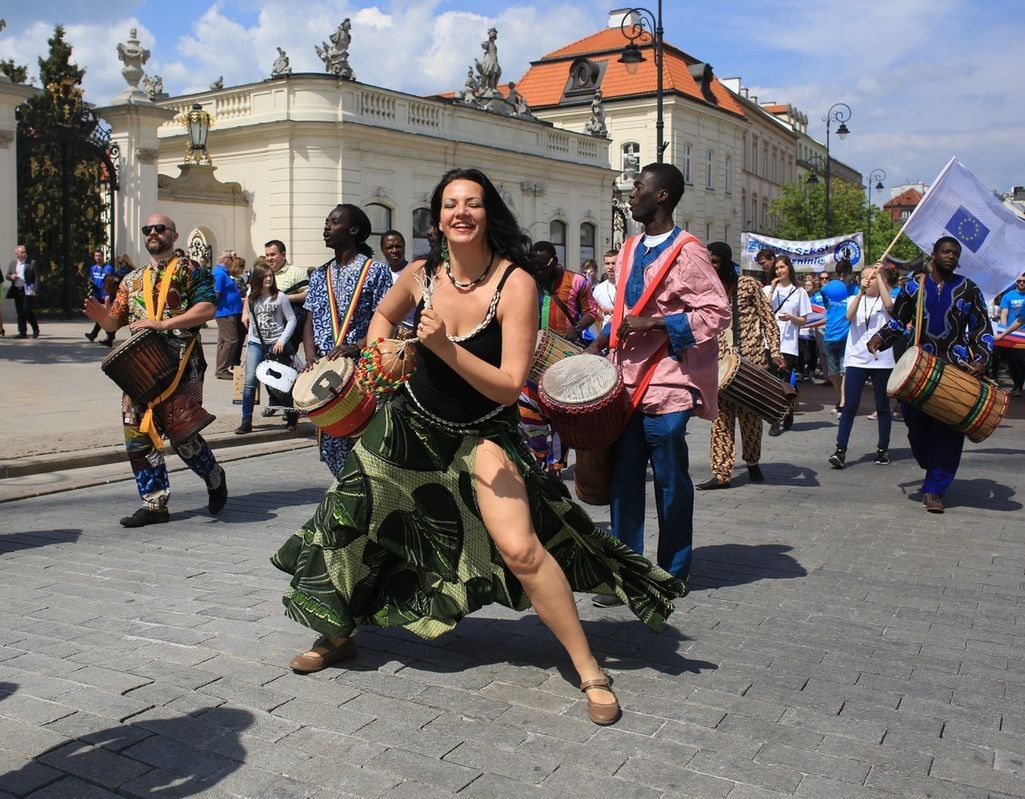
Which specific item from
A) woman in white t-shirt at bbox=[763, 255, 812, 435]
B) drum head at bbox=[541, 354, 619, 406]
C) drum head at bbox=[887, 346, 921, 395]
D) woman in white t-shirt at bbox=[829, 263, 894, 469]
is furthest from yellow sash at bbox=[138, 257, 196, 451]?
woman in white t-shirt at bbox=[763, 255, 812, 435]

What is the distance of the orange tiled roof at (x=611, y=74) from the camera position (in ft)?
173

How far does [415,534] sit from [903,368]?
4.61 metres

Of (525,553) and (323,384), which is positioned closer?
(525,553)

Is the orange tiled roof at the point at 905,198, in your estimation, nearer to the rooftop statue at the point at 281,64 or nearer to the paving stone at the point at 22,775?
the rooftop statue at the point at 281,64

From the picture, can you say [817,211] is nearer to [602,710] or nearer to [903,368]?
[903,368]

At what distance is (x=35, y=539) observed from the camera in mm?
6590

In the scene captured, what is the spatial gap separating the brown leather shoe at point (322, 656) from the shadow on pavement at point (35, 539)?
2.76 m

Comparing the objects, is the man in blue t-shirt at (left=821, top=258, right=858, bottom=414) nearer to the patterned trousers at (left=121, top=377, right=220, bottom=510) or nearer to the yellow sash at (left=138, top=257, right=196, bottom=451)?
the patterned trousers at (left=121, top=377, right=220, bottom=510)

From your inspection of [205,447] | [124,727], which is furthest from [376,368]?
[205,447]

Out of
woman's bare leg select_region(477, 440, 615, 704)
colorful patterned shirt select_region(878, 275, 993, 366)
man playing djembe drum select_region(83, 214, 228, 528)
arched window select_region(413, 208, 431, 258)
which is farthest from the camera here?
arched window select_region(413, 208, 431, 258)

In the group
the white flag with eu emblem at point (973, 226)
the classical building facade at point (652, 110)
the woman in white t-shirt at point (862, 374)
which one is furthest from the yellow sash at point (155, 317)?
the classical building facade at point (652, 110)

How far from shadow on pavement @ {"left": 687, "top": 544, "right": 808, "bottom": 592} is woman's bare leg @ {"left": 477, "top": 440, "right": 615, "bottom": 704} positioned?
1.80m

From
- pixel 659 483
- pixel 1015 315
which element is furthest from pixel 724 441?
pixel 1015 315

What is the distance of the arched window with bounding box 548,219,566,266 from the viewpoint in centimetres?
3812
